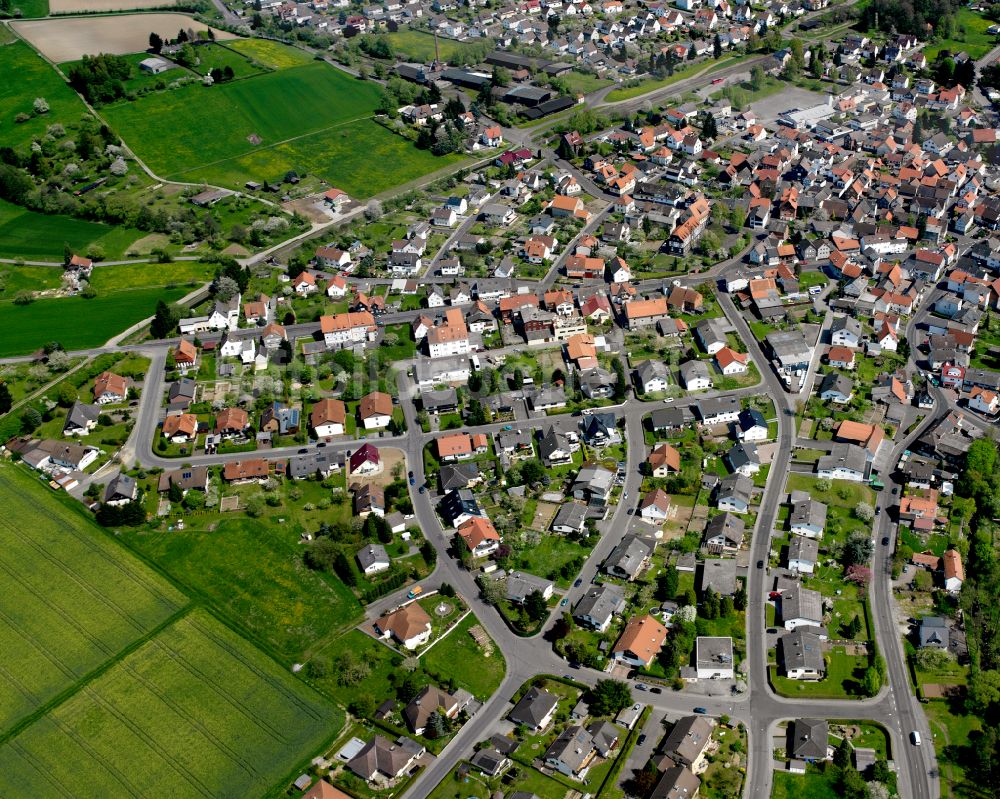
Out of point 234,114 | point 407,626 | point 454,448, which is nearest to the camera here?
point 407,626

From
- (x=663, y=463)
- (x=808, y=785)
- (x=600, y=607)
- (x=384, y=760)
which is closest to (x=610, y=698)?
(x=600, y=607)

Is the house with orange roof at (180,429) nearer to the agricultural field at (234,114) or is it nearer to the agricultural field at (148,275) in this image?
the agricultural field at (148,275)

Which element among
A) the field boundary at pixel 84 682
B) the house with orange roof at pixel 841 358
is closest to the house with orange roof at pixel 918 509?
the house with orange roof at pixel 841 358

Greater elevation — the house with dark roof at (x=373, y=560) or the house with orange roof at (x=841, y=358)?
the house with orange roof at (x=841, y=358)

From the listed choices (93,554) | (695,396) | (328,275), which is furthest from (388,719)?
(328,275)

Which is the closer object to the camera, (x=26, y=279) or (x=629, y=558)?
(x=629, y=558)

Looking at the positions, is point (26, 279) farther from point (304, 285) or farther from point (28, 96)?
point (28, 96)

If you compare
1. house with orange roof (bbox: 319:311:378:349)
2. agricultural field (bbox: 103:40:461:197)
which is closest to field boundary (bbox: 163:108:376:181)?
agricultural field (bbox: 103:40:461:197)
